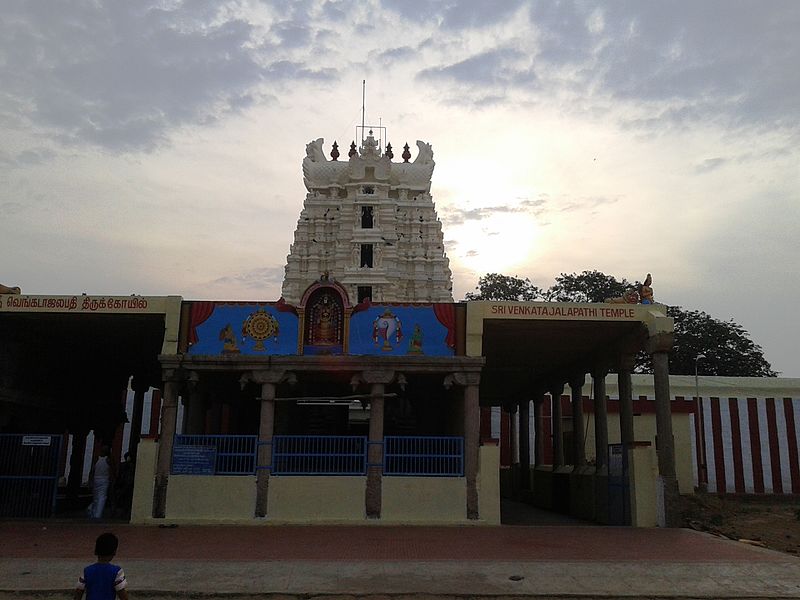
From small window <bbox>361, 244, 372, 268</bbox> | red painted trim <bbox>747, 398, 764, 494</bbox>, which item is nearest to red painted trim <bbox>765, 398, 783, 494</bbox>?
red painted trim <bbox>747, 398, 764, 494</bbox>

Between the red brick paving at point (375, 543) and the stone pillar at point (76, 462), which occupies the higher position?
the stone pillar at point (76, 462)

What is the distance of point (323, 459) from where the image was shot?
15570mm

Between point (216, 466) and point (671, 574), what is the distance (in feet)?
32.0

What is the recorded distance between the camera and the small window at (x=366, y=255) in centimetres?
3841

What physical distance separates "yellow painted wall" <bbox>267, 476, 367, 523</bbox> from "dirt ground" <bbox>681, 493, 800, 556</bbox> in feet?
23.7

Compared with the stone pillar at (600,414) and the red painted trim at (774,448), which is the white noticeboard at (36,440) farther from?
the red painted trim at (774,448)

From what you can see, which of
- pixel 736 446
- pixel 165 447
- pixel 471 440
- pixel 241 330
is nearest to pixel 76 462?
pixel 165 447

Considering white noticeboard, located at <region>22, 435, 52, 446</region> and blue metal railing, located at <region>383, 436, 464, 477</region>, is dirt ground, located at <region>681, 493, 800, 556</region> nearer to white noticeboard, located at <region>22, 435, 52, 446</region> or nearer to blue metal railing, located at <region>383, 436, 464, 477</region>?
blue metal railing, located at <region>383, 436, 464, 477</region>

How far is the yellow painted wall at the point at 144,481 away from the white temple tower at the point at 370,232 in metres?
21.7

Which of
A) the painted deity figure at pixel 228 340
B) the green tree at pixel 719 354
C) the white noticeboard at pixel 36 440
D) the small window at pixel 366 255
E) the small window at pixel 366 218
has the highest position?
the small window at pixel 366 218

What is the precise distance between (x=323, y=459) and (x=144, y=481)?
389 centimetres

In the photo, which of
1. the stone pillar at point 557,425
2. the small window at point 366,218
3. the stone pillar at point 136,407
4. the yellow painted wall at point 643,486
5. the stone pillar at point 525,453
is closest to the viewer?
the yellow painted wall at point 643,486

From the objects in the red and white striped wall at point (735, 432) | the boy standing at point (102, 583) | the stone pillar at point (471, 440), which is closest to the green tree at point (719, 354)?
the red and white striped wall at point (735, 432)

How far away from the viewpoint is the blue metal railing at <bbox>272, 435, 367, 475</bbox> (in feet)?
50.5
